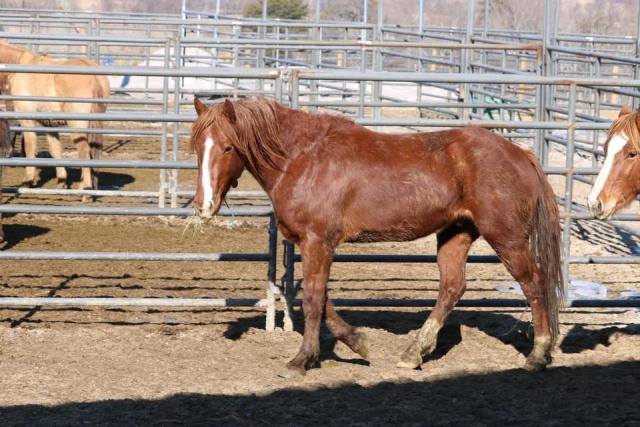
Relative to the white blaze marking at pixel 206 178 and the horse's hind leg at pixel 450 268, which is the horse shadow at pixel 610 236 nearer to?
the horse's hind leg at pixel 450 268

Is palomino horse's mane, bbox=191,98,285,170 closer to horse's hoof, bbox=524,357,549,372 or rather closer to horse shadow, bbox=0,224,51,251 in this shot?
horse's hoof, bbox=524,357,549,372

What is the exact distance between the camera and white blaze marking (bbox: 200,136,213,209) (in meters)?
4.90

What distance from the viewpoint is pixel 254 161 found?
204 inches

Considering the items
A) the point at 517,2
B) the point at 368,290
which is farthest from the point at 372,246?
the point at 517,2

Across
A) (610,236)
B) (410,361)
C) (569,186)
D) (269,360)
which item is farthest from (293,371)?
(610,236)

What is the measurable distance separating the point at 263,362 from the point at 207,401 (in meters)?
0.75

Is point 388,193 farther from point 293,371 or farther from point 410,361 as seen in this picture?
point 293,371

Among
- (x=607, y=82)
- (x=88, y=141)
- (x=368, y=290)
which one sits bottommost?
(x=368, y=290)

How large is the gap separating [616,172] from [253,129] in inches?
74.9

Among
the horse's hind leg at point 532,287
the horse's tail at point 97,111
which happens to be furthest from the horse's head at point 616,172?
the horse's tail at point 97,111

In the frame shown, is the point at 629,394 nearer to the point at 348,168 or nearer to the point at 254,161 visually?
the point at 348,168

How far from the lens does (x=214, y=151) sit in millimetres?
4984

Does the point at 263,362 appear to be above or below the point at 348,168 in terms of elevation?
below

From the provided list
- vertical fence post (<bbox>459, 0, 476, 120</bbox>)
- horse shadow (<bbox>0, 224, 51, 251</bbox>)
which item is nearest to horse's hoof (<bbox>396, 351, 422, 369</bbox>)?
horse shadow (<bbox>0, 224, 51, 251</bbox>)
